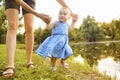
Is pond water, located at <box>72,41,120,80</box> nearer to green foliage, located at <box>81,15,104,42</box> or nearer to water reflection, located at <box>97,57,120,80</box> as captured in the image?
water reflection, located at <box>97,57,120,80</box>

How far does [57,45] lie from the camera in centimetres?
500

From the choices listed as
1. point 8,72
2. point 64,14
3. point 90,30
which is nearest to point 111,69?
point 64,14

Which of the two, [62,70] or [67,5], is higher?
[67,5]

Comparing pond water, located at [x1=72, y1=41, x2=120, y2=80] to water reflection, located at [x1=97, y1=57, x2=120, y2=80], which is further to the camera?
pond water, located at [x1=72, y1=41, x2=120, y2=80]

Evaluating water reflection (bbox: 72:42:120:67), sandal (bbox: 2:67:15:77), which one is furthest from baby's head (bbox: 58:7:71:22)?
water reflection (bbox: 72:42:120:67)

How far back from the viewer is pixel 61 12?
5047 millimetres

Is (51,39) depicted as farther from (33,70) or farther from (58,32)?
(33,70)

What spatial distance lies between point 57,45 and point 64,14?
50 centimetres

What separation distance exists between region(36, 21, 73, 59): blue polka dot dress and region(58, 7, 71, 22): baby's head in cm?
7

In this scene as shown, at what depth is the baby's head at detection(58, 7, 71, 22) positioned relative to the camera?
16.6 ft

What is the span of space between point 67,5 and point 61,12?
6.2 inches

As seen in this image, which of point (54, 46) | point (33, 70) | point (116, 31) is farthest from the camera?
point (116, 31)

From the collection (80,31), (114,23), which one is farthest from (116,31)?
(80,31)

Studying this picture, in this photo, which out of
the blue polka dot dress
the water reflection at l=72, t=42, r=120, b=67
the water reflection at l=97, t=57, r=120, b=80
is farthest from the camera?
the water reflection at l=72, t=42, r=120, b=67
